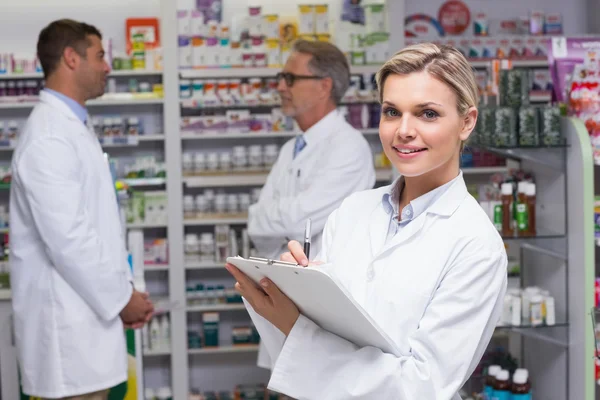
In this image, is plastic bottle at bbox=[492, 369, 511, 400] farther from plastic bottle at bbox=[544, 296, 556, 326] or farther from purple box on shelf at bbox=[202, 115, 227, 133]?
purple box on shelf at bbox=[202, 115, 227, 133]

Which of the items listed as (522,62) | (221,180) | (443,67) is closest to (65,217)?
(443,67)

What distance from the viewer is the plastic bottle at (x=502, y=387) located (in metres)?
3.60

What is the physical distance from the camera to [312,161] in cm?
381

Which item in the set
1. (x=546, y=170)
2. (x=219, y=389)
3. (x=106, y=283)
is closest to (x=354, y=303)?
(x=106, y=283)

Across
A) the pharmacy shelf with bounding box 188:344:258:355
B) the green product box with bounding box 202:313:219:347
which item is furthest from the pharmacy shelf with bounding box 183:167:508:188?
the pharmacy shelf with bounding box 188:344:258:355

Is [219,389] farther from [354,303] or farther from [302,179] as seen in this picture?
[354,303]

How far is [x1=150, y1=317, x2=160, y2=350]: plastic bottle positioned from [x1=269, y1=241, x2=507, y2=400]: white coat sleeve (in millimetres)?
4567

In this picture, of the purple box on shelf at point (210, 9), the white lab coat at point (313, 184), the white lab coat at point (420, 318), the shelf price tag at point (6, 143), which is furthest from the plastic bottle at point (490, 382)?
the shelf price tag at point (6, 143)

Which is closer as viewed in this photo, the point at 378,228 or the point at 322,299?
the point at 322,299

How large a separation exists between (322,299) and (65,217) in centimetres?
181

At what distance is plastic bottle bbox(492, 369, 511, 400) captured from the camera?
3.60 metres

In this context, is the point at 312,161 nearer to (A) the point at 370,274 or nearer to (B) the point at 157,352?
(A) the point at 370,274

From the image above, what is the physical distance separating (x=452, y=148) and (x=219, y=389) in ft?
17.2

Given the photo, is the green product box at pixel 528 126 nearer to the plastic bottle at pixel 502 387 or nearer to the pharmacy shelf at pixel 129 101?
the plastic bottle at pixel 502 387
